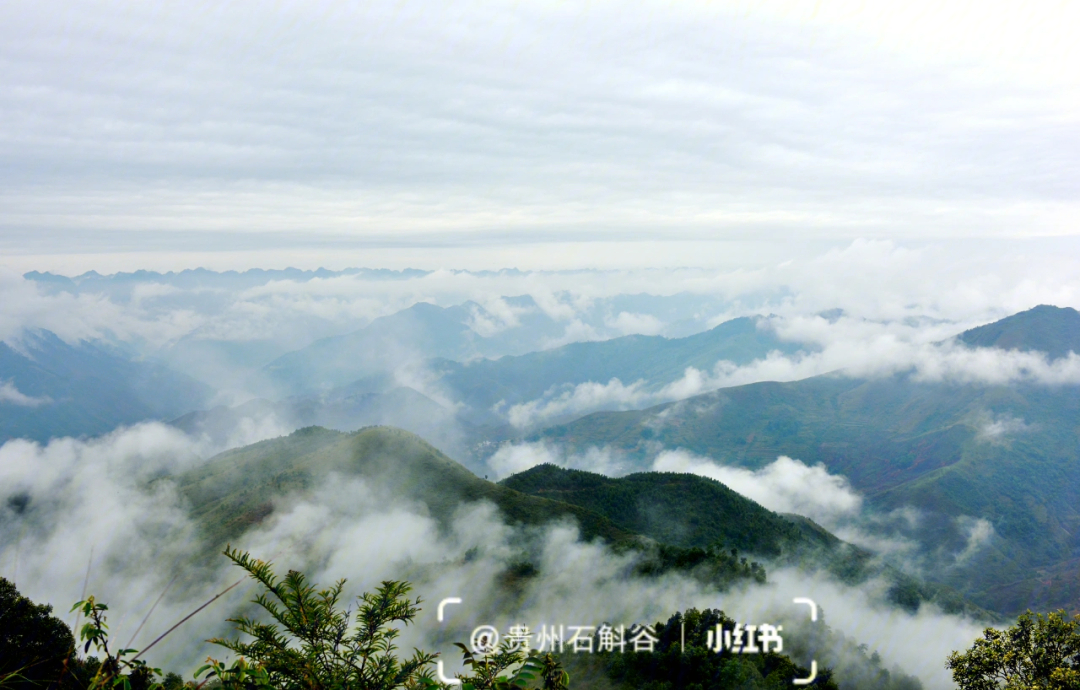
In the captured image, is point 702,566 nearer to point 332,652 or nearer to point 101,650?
point 332,652

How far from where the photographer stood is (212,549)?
620ft

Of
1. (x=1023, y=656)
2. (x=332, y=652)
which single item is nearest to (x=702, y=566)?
(x=1023, y=656)

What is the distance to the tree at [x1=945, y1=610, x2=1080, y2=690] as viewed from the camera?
37312 mm

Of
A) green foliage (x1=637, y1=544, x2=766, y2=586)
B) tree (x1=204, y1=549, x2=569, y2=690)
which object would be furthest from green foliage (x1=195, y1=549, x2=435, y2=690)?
green foliage (x1=637, y1=544, x2=766, y2=586)

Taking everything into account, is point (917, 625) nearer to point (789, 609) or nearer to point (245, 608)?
point (789, 609)

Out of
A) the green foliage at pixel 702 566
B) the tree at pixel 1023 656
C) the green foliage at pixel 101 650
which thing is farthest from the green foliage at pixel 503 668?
the green foliage at pixel 702 566

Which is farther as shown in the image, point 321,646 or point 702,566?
point 702,566

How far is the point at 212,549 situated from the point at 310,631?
702 feet

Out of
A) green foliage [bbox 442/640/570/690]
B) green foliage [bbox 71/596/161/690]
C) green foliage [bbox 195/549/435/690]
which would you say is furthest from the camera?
green foliage [bbox 195/549/435/690]

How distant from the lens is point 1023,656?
3809 cm

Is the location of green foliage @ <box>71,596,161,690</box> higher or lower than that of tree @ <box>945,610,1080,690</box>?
higher

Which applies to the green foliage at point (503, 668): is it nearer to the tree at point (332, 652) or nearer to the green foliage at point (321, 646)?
the tree at point (332, 652)

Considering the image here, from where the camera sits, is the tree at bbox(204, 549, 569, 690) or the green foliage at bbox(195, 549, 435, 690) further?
the green foliage at bbox(195, 549, 435, 690)

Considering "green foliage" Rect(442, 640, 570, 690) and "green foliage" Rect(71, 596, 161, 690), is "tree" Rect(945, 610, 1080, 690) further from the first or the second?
"green foliage" Rect(71, 596, 161, 690)
